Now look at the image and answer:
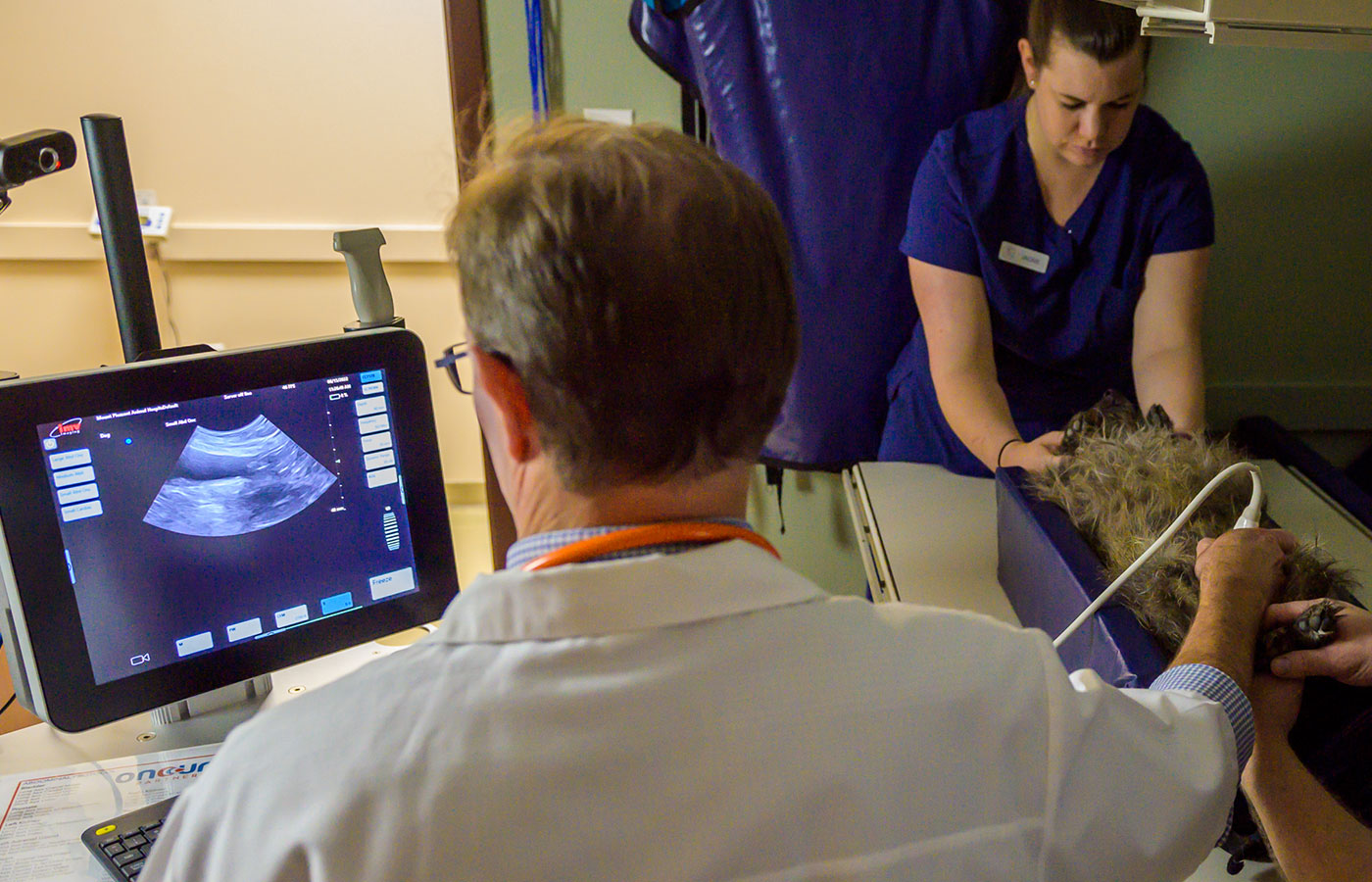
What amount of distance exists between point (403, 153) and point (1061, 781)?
11.3 feet

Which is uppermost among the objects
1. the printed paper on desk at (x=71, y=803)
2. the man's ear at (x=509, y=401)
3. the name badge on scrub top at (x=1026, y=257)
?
the man's ear at (x=509, y=401)

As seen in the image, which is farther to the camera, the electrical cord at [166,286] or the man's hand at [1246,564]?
the electrical cord at [166,286]

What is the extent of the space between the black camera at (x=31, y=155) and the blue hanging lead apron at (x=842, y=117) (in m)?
1.37

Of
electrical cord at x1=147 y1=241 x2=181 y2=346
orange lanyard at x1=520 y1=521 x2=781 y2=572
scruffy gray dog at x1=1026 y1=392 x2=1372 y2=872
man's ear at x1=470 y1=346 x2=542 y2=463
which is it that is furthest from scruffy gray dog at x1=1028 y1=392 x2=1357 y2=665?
electrical cord at x1=147 y1=241 x2=181 y2=346

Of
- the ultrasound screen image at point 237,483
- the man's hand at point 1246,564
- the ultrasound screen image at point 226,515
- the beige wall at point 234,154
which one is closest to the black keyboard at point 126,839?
the ultrasound screen image at point 226,515

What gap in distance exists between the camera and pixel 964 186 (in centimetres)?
174

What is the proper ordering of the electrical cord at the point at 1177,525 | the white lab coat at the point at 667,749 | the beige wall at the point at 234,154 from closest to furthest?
the white lab coat at the point at 667,749 < the electrical cord at the point at 1177,525 < the beige wall at the point at 234,154

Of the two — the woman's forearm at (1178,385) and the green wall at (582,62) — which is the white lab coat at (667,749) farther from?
the green wall at (582,62)

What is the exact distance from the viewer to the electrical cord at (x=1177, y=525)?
97 centimetres

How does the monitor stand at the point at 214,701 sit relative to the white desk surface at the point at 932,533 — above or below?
above

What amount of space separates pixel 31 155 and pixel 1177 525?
1203 millimetres

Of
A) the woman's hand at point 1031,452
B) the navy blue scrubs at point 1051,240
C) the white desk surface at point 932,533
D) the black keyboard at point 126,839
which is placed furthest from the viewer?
the navy blue scrubs at point 1051,240

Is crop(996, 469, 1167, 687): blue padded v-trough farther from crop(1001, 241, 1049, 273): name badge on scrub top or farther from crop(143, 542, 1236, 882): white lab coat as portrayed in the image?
crop(1001, 241, 1049, 273): name badge on scrub top

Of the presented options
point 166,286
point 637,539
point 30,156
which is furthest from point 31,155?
point 166,286
